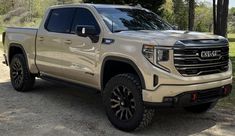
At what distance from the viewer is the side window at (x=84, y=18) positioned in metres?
7.16

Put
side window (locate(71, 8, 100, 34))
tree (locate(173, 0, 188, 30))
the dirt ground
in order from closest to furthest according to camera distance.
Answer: the dirt ground
side window (locate(71, 8, 100, 34))
tree (locate(173, 0, 188, 30))

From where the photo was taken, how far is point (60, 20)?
26.5 feet

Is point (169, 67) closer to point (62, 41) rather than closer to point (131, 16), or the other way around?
point (131, 16)

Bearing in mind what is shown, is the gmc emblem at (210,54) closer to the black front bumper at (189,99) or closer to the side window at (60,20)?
the black front bumper at (189,99)

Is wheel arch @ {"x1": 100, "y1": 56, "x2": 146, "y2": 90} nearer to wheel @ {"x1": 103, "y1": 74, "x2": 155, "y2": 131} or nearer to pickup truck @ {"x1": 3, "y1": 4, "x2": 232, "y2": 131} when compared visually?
pickup truck @ {"x1": 3, "y1": 4, "x2": 232, "y2": 131}

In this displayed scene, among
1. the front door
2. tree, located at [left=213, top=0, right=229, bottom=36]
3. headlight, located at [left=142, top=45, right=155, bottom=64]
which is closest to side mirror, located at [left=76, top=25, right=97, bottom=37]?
the front door

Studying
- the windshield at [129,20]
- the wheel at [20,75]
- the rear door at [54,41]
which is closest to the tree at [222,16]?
the windshield at [129,20]

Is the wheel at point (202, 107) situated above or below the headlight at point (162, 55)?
below

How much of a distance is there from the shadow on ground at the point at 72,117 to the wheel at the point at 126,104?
170mm

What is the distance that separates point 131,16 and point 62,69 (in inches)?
61.3

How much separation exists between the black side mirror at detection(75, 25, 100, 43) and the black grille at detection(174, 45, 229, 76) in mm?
1537

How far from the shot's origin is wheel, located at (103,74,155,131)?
6.09 meters

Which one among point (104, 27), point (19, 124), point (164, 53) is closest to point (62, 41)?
point (104, 27)

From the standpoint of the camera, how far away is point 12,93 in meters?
9.11
